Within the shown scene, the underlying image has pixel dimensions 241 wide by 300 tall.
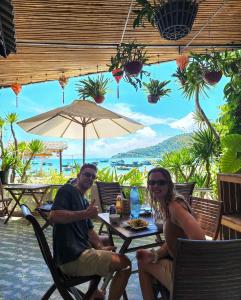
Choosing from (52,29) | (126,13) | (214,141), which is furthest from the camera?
(214,141)

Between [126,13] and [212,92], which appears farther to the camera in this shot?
[212,92]

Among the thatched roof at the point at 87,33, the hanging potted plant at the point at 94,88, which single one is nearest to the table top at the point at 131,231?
the thatched roof at the point at 87,33

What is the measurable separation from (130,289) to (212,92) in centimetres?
530

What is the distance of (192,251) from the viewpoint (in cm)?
146

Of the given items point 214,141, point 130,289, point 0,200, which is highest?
point 214,141

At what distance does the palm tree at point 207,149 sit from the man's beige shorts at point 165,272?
5038mm

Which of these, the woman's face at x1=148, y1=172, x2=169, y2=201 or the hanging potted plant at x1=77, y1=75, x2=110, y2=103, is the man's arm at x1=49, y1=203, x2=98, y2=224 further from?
the hanging potted plant at x1=77, y1=75, x2=110, y2=103

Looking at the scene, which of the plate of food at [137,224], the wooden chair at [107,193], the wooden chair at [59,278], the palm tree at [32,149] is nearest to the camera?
the wooden chair at [59,278]

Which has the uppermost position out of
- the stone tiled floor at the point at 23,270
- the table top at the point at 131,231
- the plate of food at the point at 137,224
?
the plate of food at the point at 137,224

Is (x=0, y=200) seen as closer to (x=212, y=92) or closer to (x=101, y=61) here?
(x=101, y=61)

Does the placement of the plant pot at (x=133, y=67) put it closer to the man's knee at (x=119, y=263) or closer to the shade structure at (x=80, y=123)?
the shade structure at (x=80, y=123)

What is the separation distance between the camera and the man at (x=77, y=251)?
7.53 feet

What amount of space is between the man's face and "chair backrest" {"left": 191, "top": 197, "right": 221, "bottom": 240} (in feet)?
3.57

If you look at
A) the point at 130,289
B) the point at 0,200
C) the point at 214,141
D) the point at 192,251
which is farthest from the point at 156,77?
the point at 192,251
